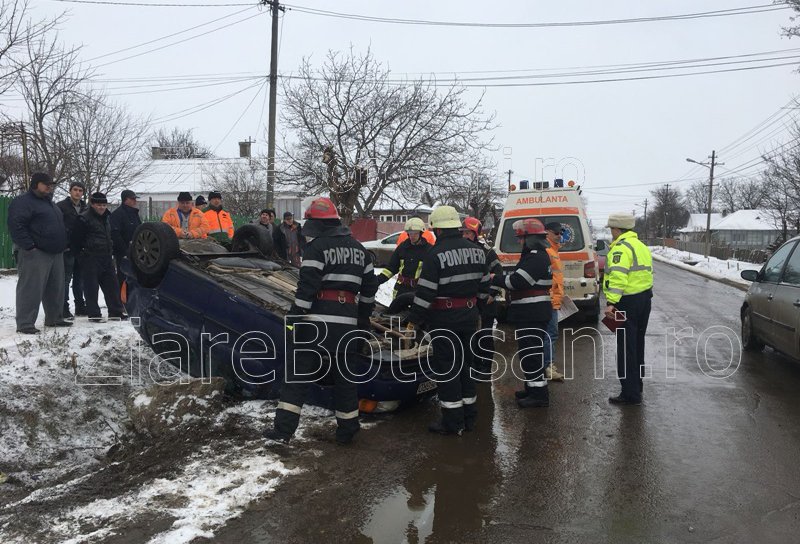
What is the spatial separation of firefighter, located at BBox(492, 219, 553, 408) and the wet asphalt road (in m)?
0.25

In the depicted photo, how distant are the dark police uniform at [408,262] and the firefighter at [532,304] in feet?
4.10

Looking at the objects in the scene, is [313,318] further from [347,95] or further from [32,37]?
[347,95]

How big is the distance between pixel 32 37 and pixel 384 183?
30.5ft

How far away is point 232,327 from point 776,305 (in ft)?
19.8

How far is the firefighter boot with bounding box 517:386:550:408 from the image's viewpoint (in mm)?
5535

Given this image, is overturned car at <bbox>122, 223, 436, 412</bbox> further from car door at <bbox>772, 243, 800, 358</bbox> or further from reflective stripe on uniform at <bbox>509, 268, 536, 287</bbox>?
car door at <bbox>772, 243, 800, 358</bbox>

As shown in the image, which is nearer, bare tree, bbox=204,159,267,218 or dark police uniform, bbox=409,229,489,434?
dark police uniform, bbox=409,229,489,434

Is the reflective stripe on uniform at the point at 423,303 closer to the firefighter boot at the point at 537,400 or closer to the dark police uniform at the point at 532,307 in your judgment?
the dark police uniform at the point at 532,307

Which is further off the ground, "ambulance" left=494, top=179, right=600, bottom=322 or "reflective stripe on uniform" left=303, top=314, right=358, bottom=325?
"ambulance" left=494, top=179, right=600, bottom=322

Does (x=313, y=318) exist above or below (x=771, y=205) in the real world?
below

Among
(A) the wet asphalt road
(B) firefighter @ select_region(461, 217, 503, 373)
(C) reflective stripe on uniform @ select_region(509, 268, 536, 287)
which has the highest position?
(C) reflective stripe on uniform @ select_region(509, 268, 536, 287)

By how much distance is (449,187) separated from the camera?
18.3 meters

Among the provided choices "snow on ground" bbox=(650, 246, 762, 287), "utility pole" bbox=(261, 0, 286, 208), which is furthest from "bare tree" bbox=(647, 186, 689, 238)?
"utility pole" bbox=(261, 0, 286, 208)

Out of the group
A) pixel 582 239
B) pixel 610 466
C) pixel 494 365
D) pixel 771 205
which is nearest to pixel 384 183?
pixel 582 239
